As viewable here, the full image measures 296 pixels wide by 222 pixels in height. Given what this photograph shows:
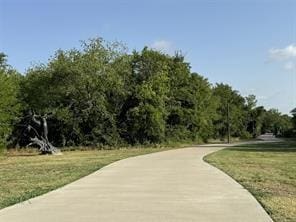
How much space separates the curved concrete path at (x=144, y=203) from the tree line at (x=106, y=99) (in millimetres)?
22750

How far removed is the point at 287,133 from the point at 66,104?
7287 cm

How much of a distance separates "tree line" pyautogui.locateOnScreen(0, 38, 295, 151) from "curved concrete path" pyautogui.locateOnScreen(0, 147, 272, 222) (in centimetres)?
2275

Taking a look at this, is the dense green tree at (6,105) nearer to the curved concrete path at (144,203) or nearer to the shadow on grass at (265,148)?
the shadow on grass at (265,148)

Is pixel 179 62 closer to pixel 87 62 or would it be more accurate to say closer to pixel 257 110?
pixel 87 62

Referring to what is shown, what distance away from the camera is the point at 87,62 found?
146ft

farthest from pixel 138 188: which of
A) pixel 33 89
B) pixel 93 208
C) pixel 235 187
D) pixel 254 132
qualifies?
pixel 254 132

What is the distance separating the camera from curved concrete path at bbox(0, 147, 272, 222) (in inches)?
355

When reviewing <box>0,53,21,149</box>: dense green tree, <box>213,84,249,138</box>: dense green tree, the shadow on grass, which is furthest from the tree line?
<box>213,84,249,138</box>: dense green tree

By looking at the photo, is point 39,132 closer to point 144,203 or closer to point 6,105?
point 6,105

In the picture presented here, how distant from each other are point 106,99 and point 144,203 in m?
37.8

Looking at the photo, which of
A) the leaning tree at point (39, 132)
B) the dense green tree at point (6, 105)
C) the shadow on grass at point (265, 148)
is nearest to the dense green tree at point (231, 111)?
the shadow on grass at point (265, 148)

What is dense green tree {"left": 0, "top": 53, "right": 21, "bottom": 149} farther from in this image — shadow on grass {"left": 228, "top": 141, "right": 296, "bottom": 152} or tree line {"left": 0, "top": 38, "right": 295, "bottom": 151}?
shadow on grass {"left": 228, "top": 141, "right": 296, "bottom": 152}

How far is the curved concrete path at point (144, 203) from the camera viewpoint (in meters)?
9.02

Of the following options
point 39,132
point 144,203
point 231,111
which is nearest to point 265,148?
point 39,132
